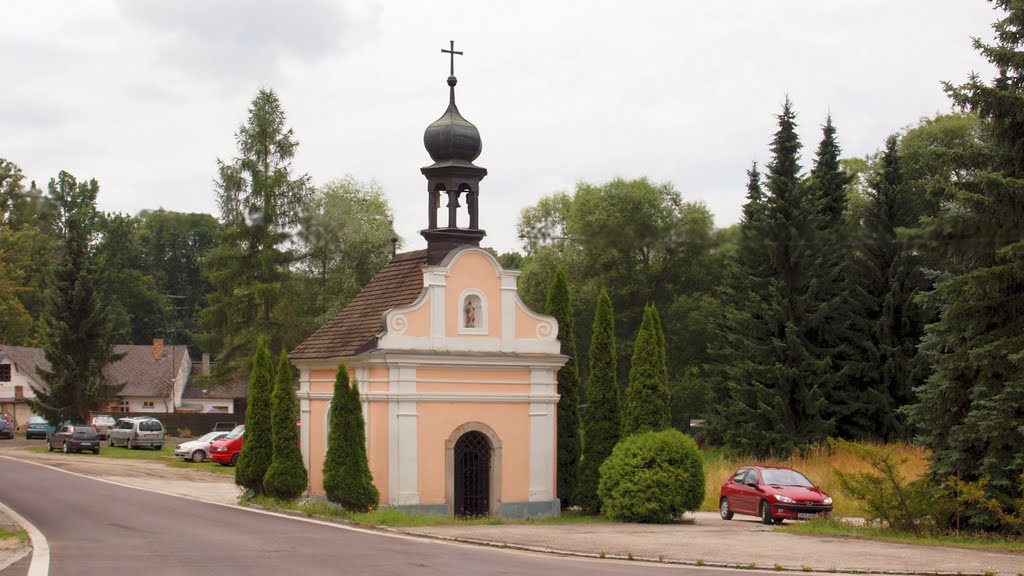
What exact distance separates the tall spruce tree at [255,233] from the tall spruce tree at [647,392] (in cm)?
2652

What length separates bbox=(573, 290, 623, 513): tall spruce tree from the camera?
3069cm

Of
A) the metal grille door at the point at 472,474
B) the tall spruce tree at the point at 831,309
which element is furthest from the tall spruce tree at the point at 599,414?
the tall spruce tree at the point at 831,309

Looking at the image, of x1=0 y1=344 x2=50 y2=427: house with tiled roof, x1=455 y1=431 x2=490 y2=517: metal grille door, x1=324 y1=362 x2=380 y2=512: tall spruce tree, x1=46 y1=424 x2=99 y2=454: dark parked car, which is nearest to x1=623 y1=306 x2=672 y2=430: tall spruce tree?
x1=455 y1=431 x2=490 y2=517: metal grille door

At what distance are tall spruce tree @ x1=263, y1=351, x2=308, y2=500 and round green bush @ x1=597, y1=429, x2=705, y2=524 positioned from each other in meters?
8.26

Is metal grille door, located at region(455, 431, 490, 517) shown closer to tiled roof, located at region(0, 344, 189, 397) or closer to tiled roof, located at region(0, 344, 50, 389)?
tiled roof, located at region(0, 344, 189, 397)

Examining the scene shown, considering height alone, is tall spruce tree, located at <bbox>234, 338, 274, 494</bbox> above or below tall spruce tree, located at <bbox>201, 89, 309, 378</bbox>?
below

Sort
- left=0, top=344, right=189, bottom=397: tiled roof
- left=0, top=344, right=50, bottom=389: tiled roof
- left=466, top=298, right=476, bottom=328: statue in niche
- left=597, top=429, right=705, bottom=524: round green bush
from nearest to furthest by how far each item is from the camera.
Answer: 1. left=597, top=429, right=705, bottom=524: round green bush
2. left=466, top=298, right=476, bottom=328: statue in niche
3. left=0, top=344, right=50, bottom=389: tiled roof
4. left=0, top=344, right=189, bottom=397: tiled roof

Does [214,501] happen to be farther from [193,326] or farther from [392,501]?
[193,326]

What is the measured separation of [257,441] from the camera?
32438 millimetres

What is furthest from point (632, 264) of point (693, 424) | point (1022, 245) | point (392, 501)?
point (1022, 245)

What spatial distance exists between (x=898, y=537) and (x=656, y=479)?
21.7ft

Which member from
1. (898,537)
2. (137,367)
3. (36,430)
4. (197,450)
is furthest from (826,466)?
(137,367)

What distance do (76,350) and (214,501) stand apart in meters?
31.7

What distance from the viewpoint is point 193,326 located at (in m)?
102
